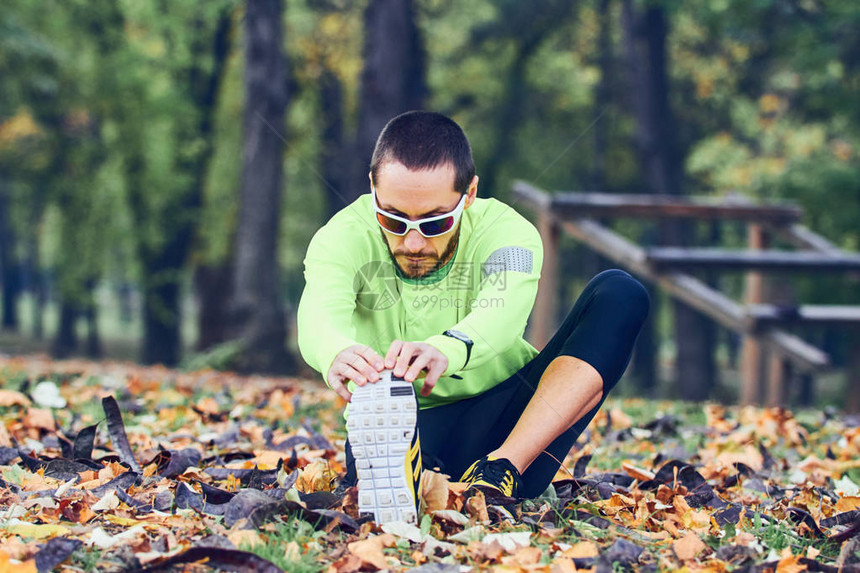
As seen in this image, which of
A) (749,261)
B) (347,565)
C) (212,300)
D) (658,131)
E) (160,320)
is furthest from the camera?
(160,320)

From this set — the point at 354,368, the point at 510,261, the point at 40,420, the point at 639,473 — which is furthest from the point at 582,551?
the point at 40,420

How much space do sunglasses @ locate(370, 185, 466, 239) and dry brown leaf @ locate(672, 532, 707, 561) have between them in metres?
1.11

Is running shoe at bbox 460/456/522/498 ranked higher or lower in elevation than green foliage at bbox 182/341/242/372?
higher

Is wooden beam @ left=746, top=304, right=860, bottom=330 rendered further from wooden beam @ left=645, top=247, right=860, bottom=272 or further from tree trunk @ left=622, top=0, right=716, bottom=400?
tree trunk @ left=622, top=0, right=716, bottom=400

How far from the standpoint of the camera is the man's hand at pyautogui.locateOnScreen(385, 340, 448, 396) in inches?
91.1

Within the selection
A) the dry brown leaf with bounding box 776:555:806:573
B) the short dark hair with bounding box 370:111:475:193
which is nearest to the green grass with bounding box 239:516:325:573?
the short dark hair with bounding box 370:111:475:193

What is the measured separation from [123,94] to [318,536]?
15747mm

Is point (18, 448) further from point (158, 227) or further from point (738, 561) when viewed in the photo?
point (158, 227)

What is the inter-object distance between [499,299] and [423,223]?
328 mm

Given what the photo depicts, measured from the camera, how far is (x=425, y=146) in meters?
2.59

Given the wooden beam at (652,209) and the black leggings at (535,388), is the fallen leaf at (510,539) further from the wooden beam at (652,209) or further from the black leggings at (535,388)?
the wooden beam at (652,209)

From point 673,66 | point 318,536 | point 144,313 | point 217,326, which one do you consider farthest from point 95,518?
point 673,66

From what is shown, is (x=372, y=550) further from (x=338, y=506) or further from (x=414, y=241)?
(x=414, y=241)

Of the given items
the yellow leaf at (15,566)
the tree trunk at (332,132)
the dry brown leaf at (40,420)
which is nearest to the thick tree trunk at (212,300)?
the tree trunk at (332,132)
